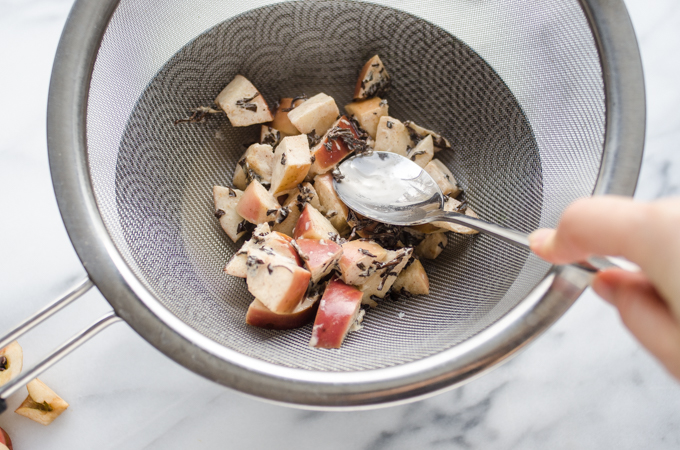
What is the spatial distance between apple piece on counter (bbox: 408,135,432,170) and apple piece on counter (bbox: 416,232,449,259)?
19cm

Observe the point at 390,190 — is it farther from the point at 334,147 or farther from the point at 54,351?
the point at 54,351

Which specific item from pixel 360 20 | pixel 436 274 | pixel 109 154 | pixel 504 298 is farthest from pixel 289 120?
pixel 504 298

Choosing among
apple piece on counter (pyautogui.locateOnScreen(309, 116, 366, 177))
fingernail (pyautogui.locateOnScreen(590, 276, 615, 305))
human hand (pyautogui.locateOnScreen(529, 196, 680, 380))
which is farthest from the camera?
apple piece on counter (pyautogui.locateOnScreen(309, 116, 366, 177))

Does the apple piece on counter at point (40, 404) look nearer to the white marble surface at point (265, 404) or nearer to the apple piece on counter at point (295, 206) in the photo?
the white marble surface at point (265, 404)

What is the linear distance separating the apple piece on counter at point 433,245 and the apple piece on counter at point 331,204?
0.64 ft

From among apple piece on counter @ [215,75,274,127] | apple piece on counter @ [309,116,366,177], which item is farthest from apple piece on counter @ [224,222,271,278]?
apple piece on counter @ [215,75,274,127]

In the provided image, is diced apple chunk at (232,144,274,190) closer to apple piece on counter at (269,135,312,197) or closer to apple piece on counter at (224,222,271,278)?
apple piece on counter at (269,135,312,197)

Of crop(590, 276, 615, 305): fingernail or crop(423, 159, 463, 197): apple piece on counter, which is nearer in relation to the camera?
crop(590, 276, 615, 305): fingernail

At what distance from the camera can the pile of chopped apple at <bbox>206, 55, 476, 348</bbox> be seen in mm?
999

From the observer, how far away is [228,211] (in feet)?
3.86

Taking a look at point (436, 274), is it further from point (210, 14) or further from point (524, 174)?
point (210, 14)

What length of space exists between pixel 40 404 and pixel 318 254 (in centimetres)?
77

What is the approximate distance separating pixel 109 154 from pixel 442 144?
2.63ft

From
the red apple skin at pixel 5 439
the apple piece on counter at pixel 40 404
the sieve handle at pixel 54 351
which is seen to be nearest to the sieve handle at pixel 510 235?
the sieve handle at pixel 54 351
